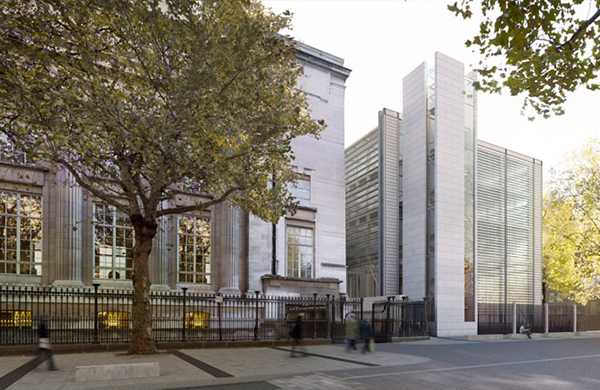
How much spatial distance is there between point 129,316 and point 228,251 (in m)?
6.84

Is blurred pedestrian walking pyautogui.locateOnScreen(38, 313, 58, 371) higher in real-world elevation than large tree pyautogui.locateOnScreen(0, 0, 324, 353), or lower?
lower

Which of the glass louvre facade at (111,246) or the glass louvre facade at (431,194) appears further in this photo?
the glass louvre facade at (431,194)

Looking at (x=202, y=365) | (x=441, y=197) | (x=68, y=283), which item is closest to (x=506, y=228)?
(x=441, y=197)

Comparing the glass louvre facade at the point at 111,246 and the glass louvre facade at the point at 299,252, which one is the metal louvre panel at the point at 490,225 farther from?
the glass louvre facade at the point at 111,246

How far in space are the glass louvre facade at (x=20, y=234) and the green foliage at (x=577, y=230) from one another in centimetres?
3310

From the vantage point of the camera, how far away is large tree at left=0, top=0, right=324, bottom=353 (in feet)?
35.6

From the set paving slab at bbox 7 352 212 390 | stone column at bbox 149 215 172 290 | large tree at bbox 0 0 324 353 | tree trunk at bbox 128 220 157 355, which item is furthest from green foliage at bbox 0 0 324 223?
stone column at bbox 149 215 172 290

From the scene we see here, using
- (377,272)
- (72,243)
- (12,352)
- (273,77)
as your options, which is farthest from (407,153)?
(12,352)

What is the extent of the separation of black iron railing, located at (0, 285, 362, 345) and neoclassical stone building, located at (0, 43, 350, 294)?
51.0 inches

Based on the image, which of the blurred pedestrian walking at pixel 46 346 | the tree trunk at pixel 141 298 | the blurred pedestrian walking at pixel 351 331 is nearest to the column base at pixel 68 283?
the tree trunk at pixel 141 298

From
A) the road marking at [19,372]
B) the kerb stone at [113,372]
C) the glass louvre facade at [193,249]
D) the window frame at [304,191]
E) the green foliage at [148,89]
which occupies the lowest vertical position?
the road marking at [19,372]

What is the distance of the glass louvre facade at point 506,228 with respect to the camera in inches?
1264

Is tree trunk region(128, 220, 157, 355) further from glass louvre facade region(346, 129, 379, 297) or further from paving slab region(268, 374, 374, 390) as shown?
glass louvre facade region(346, 129, 379, 297)

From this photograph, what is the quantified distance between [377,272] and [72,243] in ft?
69.5
